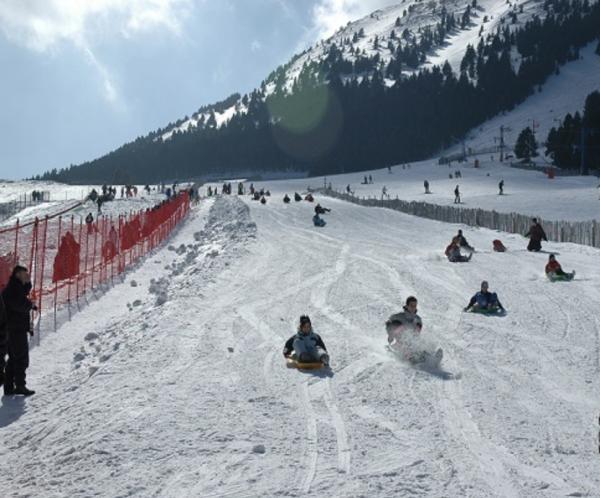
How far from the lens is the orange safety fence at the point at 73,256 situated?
16406mm

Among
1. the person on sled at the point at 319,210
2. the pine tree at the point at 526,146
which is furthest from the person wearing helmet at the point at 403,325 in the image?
the pine tree at the point at 526,146

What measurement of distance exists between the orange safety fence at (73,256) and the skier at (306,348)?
20.9 ft

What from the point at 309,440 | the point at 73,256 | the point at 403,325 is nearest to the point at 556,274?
the point at 403,325

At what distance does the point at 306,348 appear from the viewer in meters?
10.9

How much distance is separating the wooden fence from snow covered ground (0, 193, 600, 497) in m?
10.3

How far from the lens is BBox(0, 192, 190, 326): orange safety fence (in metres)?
16.4

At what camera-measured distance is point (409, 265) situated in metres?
22.4

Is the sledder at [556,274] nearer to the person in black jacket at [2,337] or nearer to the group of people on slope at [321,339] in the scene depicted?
the group of people on slope at [321,339]

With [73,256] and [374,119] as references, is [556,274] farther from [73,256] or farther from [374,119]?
[374,119]

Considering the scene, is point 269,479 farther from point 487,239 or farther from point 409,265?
point 487,239

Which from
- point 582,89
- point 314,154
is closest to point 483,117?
point 582,89

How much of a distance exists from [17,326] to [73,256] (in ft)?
36.6

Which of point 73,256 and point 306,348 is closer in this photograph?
point 306,348

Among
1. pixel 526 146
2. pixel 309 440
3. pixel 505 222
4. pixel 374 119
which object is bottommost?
pixel 309 440
